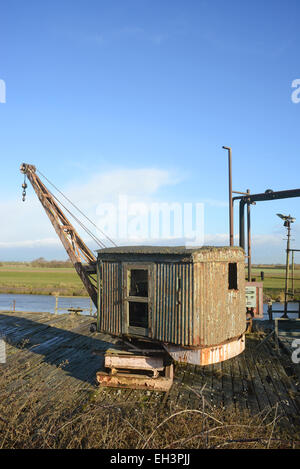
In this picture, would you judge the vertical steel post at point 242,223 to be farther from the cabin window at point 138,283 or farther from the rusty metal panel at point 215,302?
the rusty metal panel at point 215,302

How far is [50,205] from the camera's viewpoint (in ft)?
37.5

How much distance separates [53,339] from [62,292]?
29767 millimetres

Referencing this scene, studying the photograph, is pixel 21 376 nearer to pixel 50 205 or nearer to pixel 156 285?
pixel 156 285

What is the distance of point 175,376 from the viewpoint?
8.64m

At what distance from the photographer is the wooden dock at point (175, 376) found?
711cm

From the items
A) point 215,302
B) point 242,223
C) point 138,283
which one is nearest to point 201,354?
point 215,302

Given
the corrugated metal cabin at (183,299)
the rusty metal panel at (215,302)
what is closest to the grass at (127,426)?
the corrugated metal cabin at (183,299)

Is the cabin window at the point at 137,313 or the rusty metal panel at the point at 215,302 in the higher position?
the rusty metal panel at the point at 215,302

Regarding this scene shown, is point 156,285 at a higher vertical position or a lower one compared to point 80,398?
higher

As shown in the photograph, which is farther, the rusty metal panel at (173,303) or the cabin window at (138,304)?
the cabin window at (138,304)

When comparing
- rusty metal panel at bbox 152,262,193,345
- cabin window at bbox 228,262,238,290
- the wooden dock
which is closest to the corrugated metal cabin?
rusty metal panel at bbox 152,262,193,345

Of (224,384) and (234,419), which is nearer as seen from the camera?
(234,419)
